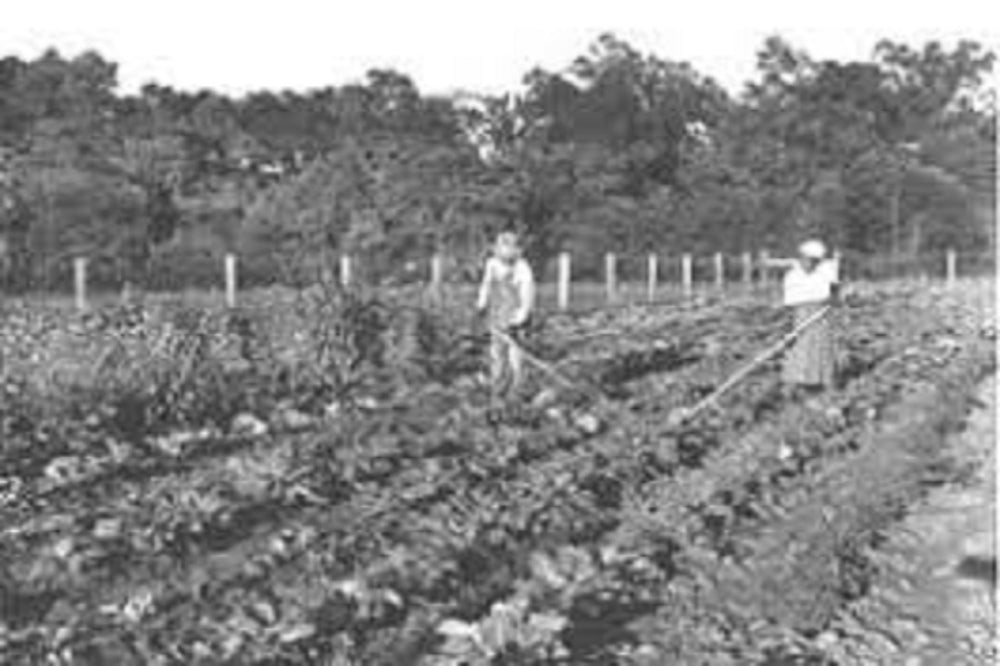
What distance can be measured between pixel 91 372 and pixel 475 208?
2573 cm

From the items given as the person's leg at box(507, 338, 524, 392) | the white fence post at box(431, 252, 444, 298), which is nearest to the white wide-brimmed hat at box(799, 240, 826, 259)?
the person's leg at box(507, 338, 524, 392)

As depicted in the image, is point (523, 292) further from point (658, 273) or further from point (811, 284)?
point (658, 273)

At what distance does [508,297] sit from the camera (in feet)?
43.2

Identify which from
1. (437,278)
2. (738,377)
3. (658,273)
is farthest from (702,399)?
(658,273)

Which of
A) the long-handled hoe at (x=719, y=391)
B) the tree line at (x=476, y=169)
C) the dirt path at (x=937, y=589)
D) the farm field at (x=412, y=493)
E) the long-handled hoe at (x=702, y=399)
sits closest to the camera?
the farm field at (x=412, y=493)

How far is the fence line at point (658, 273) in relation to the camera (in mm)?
24792

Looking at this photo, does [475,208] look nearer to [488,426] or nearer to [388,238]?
[388,238]

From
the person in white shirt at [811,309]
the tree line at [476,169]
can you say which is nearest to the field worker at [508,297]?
the person in white shirt at [811,309]

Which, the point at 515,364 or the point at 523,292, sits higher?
the point at 523,292

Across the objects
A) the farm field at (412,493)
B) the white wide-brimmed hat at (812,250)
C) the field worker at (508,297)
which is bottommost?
the farm field at (412,493)

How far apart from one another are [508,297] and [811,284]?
2596mm

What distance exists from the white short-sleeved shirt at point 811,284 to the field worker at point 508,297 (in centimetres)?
229

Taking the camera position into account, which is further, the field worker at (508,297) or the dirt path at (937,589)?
the field worker at (508,297)

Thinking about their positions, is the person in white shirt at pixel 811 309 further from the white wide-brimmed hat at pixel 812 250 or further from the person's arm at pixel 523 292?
the person's arm at pixel 523 292
